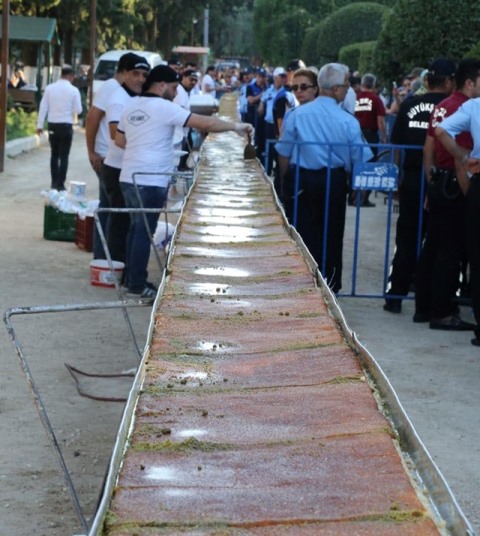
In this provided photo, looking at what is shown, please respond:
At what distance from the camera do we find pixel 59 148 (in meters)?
18.0

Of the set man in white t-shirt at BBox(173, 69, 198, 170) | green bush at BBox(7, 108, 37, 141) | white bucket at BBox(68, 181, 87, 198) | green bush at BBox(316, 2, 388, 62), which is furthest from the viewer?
green bush at BBox(316, 2, 388, 62)

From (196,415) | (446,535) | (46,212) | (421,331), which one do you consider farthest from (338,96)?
(446,535)

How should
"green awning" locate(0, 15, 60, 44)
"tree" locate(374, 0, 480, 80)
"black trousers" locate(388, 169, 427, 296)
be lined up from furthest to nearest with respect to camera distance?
"green awning" locate(0, 15, 60, 44) < "tree" locate(374, 0, 480, 80) < "black trousers" locate(388, 169, 427, 296)

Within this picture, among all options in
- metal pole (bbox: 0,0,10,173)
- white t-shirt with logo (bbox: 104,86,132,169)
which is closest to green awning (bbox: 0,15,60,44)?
metal pole (bbox: 0,0,10,173)

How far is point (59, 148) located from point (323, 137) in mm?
8999

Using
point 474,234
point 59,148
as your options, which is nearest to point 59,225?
point 59,148

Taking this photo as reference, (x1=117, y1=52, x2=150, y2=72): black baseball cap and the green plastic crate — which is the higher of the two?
(x1=117, y1=52, x2=150, y2=72): black baseball cap

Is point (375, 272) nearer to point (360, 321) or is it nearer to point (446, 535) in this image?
point (360, 321)

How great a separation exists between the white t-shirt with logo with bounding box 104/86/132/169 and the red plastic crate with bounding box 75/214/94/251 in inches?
73.9

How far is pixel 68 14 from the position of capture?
44312 mm

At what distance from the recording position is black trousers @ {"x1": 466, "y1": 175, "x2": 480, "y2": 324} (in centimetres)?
852

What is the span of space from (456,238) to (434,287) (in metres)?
0.41

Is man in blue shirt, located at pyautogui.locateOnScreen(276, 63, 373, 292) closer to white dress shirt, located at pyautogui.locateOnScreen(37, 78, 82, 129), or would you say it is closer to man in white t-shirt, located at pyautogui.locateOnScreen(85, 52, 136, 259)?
man in white t-shirt, located at pyautogui.locateOnScreen(85, 52, 136, 259)

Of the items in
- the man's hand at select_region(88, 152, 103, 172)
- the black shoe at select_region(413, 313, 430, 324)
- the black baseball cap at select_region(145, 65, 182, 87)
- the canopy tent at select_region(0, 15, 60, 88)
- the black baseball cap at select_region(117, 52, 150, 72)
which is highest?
the canopy tent at select_region(0, 15, 60, 88)
